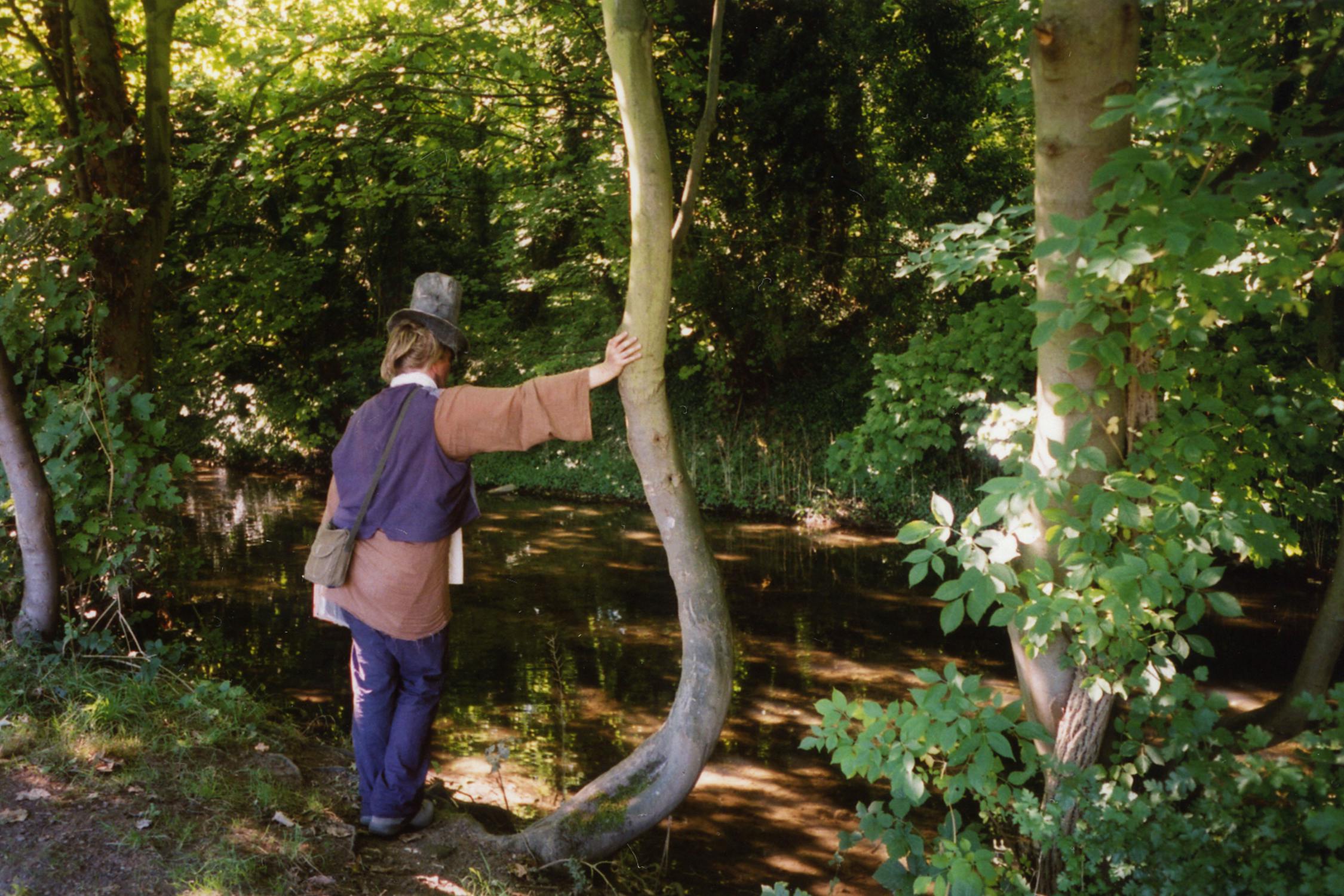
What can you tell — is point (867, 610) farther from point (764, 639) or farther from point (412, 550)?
point (412, 550)

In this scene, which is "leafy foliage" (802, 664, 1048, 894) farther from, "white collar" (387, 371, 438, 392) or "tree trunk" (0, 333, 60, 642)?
"tree trunk" (0, 333, 60, 642)

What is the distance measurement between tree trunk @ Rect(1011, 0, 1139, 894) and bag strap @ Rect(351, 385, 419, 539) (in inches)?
82.6

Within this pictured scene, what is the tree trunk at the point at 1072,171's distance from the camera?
2768mm

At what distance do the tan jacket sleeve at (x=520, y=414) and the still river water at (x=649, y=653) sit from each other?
2.14 meters

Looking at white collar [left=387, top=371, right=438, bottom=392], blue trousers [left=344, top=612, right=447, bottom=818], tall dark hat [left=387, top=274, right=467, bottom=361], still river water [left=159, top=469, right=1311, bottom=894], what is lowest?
still river water [left=159, top=469, right=1311, bottom=894]

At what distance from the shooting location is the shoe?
3.58 metres

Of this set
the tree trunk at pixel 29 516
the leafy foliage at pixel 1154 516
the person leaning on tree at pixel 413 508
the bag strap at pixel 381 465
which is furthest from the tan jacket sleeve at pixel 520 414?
the tree trunk at pixel 29 516

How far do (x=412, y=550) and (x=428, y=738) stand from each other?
761mm

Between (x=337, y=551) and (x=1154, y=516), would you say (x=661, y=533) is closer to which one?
(x=337, y=551)

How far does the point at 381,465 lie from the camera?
135 inches

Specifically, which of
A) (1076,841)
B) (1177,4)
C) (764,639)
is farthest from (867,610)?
(1076,841)

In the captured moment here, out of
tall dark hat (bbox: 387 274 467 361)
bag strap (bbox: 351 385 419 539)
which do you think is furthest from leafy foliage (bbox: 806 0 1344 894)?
tall dark hat (bbox: 387 274 467 361)

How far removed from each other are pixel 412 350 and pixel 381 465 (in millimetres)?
448

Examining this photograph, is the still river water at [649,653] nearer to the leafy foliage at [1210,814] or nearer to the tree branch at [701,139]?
the leafy foliage at [1210,814]
